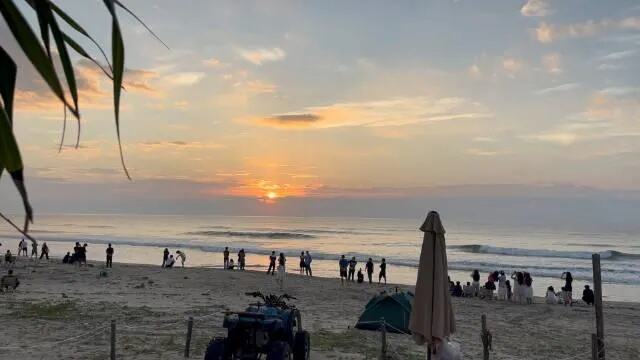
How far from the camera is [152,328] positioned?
13.5 meters

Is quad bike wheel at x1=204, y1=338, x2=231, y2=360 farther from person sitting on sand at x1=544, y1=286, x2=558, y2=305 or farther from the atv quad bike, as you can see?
person sitting on sand at x1=544, y1=286, x2=558, y2=305

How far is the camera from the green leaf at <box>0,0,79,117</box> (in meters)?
1.02

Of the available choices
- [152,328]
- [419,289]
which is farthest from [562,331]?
[152,328]

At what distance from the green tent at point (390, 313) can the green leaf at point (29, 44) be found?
13.3 metres

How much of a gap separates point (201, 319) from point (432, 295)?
30.6 feet

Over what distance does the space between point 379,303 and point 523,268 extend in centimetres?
3911

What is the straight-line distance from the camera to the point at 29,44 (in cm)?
102

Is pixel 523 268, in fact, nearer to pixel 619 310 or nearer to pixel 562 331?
pixel 619 310

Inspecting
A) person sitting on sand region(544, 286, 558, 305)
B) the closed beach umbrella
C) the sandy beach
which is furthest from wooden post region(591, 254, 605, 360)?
person sitting on sand region(544, 286, 558, 305)

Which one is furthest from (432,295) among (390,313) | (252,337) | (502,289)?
(502,289)

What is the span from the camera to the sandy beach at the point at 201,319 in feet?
38.4

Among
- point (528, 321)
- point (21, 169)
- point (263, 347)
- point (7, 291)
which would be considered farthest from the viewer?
point (7, 291)

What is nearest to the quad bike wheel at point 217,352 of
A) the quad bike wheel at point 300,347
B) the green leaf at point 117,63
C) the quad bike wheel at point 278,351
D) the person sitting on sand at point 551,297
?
the quad bike wheel at point 278,351

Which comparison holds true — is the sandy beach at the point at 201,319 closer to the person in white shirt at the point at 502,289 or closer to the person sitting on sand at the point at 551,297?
the person sitting on sand at the point at 551,297
